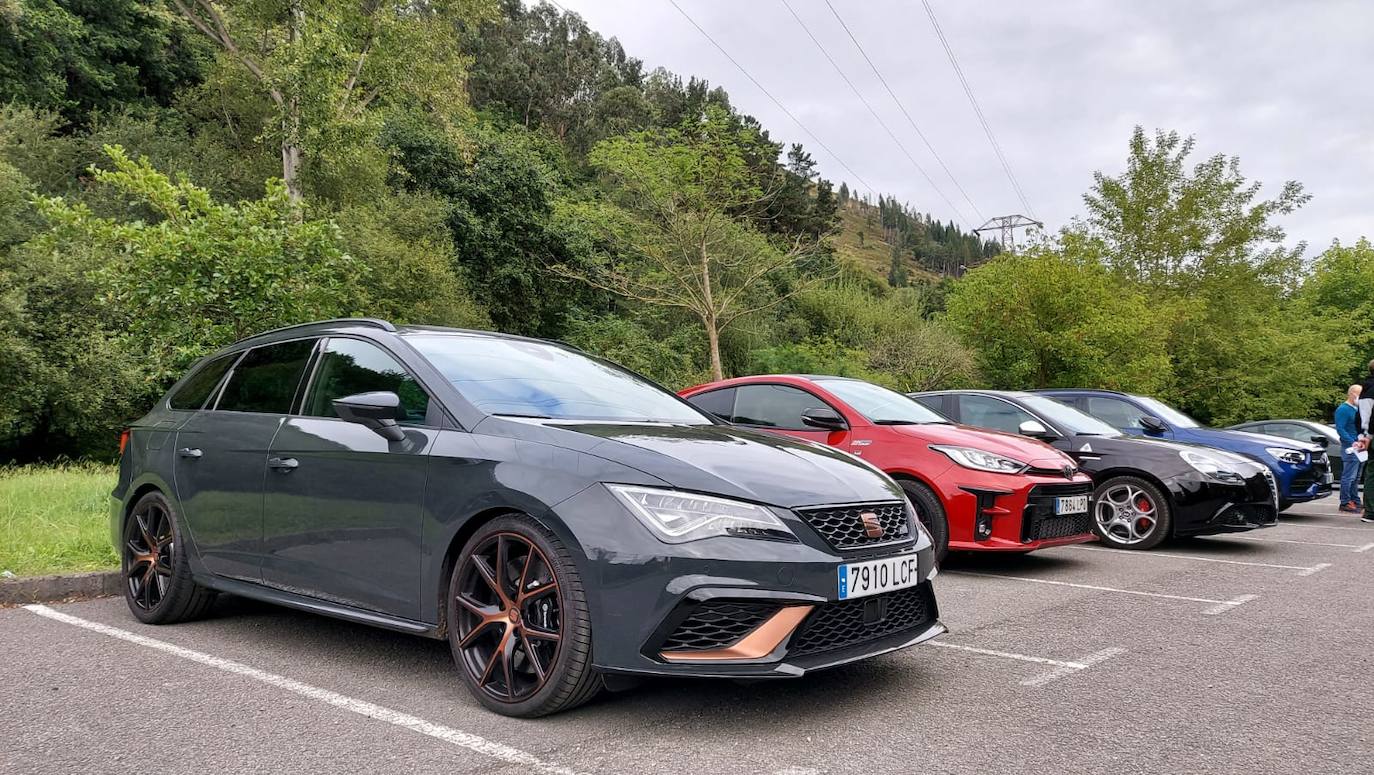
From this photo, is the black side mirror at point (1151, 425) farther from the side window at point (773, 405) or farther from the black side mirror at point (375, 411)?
the black side mirror at point (375, 411)

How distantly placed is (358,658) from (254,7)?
85.1ft

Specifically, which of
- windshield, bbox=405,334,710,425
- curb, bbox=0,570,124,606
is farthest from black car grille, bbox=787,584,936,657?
curb, bbox=0,570,124,606

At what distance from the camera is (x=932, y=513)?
655 cm

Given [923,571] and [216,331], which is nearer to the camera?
[923,571]

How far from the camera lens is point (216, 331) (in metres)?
9.37

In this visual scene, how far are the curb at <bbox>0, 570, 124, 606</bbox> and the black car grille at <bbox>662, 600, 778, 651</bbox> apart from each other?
4.39 meters

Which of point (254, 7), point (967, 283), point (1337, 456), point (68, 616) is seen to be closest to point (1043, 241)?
point (967, 283)

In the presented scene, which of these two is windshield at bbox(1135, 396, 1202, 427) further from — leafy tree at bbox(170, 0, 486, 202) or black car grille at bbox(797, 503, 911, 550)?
leafy tree at bbox(170, 0, 486, 202)

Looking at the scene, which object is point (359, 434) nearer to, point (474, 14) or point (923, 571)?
point (923, 571)

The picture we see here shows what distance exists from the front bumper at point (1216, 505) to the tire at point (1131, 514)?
0.35 feet

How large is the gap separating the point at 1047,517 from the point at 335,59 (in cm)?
2131

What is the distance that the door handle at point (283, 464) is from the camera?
419 cm

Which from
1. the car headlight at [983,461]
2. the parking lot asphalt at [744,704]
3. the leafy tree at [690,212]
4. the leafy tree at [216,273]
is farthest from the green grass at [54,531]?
the leafy tree at [690,212]

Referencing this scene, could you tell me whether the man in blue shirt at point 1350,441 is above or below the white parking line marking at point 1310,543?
above
